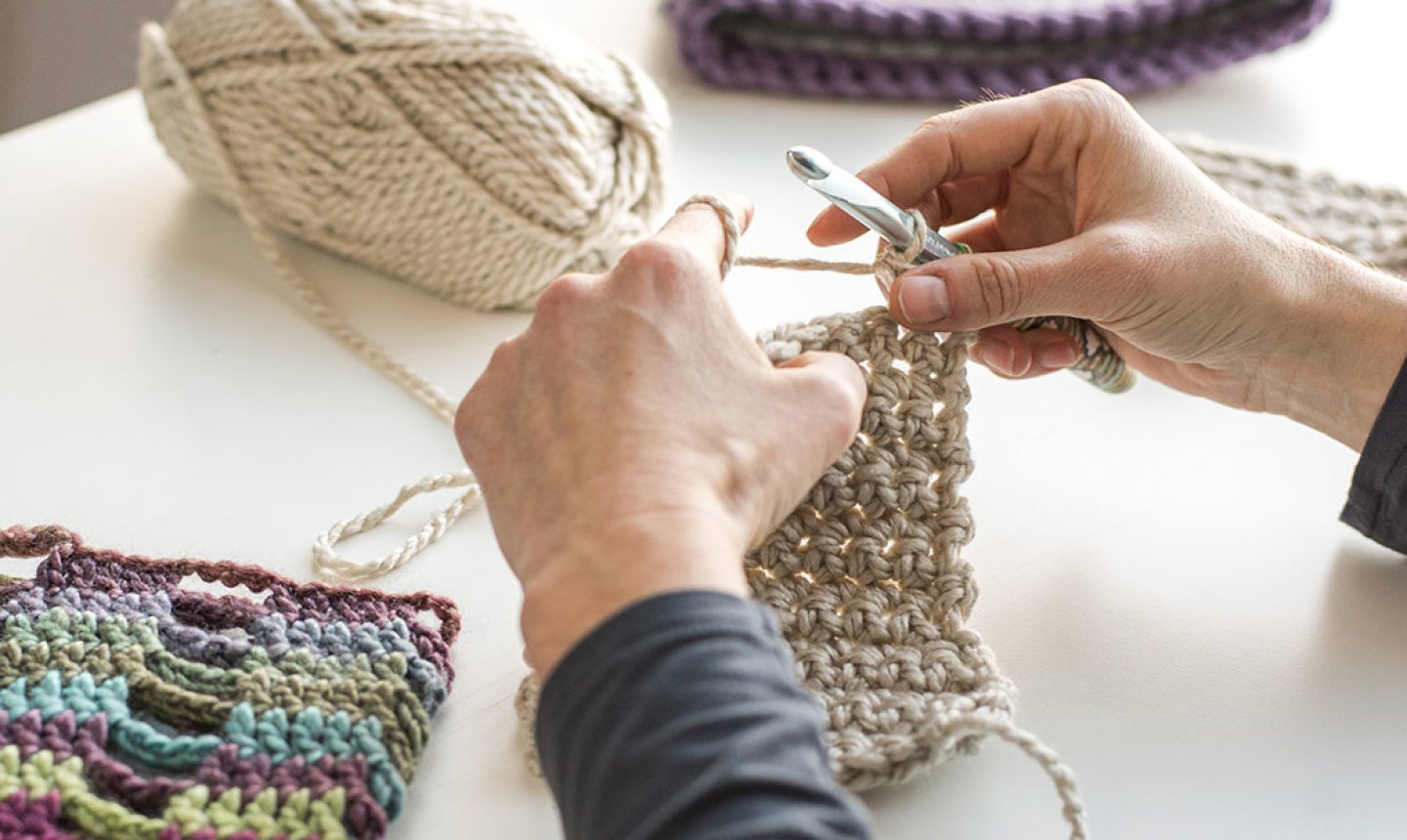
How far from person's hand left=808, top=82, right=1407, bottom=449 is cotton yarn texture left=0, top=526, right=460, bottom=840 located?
1.24 feet

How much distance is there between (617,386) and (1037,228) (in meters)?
0.44

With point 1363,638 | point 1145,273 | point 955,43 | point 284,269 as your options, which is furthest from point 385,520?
point 955,43

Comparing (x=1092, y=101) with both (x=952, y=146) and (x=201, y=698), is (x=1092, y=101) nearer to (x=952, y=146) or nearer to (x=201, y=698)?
(x=952, y=146)

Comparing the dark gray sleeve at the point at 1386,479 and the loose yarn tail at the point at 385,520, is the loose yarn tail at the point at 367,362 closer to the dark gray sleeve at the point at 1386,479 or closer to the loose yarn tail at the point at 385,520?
the loose yarn tail at the point at 385,520

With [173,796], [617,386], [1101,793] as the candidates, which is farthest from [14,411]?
[1101,793]

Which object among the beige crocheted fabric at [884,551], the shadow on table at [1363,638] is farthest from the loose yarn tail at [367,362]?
the shadow on table at [1363,638]

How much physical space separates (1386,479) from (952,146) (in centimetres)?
35

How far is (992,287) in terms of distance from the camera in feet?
2.66

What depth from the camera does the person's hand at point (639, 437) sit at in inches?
24.6

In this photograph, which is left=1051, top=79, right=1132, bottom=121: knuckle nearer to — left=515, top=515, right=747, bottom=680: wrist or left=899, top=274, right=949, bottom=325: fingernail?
Result: left=899, top=274, right=949, bottom=325: fingernail

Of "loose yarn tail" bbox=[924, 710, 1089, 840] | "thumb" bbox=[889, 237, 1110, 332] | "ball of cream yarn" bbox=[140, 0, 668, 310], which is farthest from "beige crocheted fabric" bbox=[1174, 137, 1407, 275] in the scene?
"loose yarn tail" bbox=[924, 710, 1089, 840]

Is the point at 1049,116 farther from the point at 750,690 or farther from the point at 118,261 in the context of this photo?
the point at 118,261

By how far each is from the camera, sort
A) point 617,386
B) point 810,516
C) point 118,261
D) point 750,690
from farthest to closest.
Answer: point 118,261
point 810,516
point 617,386
point 750,690

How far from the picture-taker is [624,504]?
0.64m
